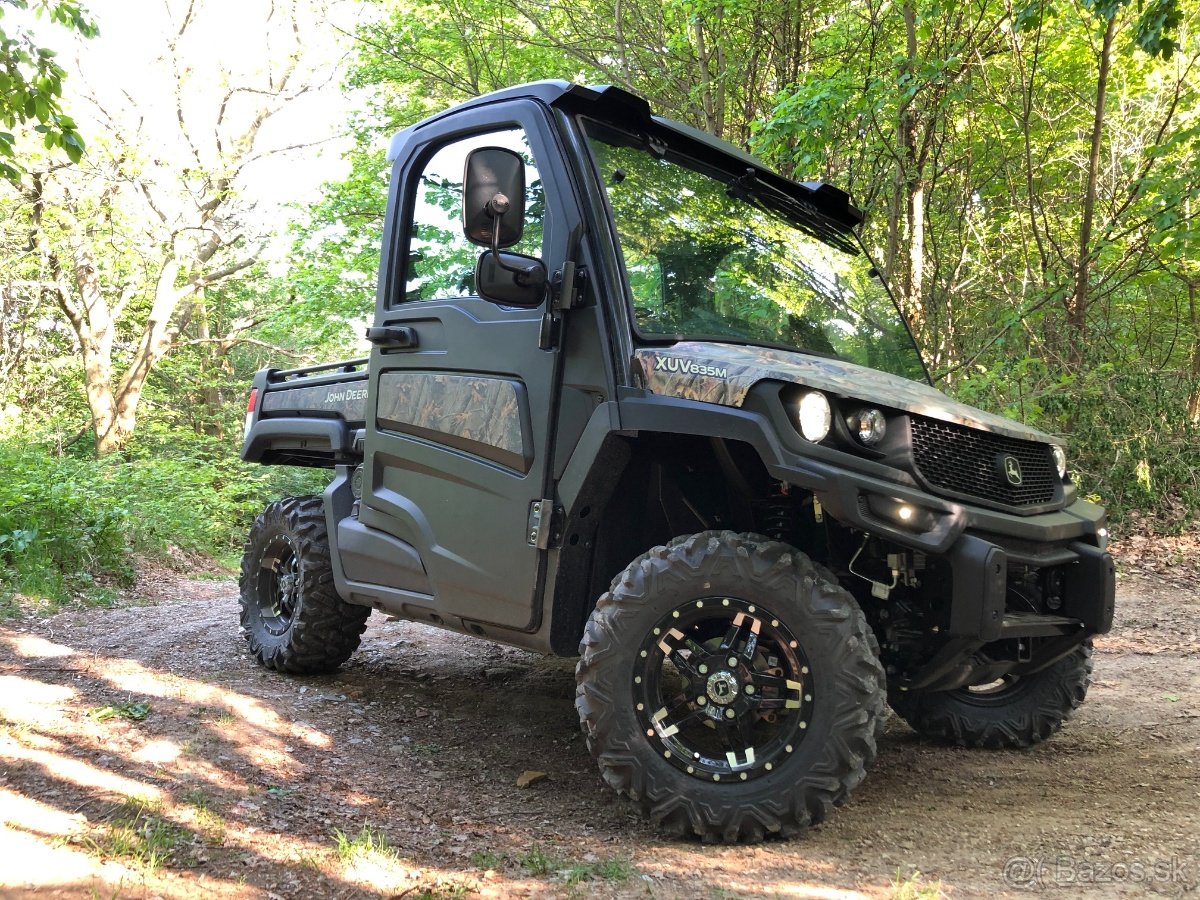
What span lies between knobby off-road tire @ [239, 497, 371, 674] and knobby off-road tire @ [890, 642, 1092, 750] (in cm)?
283

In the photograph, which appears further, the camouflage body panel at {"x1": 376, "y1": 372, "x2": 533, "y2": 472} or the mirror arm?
the camouflage body panel at {"x1": 376, "y1": 372, "x2": 533, "y2": 472}

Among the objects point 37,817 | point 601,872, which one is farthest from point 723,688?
point 37,817

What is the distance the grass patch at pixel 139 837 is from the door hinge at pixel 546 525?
4.77 feet

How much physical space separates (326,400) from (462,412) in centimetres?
149

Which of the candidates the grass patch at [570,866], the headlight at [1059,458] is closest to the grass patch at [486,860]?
the grass patch at [570,866]

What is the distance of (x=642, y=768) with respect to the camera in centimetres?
312

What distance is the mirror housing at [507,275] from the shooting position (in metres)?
3.46

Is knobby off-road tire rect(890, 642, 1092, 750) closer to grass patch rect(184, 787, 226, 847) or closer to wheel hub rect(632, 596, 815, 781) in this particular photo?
wheel hub rect(632, 596, 815, 781)

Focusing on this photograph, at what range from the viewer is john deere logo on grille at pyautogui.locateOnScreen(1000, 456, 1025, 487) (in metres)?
3.24

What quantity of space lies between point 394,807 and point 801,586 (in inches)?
63.7

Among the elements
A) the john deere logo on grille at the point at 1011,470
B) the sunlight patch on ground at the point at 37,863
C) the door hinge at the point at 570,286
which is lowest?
the sunlight patch on ground at the point at 37,863

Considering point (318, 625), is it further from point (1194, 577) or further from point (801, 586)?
point (1194, 577)

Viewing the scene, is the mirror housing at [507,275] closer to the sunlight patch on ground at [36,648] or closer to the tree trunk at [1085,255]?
the sunlight patch on ground at [36,648]

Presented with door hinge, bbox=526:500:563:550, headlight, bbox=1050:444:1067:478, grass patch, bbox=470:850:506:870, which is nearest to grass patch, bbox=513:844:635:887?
grass patch, bbox=470:850:506:870
